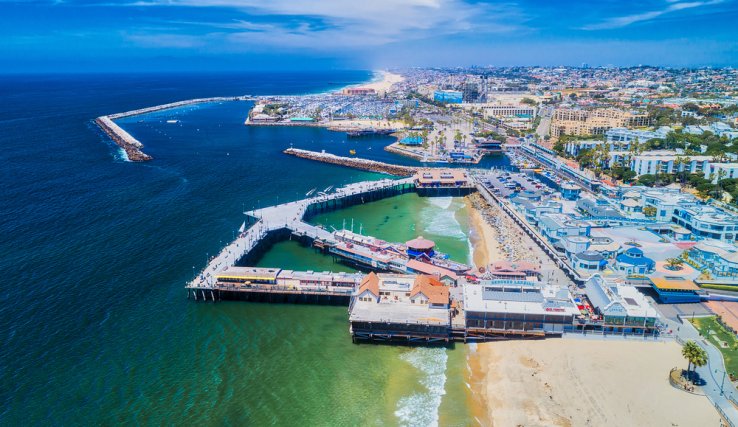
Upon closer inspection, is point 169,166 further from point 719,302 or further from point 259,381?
point 719,302

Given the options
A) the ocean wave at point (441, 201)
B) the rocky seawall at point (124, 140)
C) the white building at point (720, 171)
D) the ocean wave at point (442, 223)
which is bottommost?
the ocean wave at point (442, 223)

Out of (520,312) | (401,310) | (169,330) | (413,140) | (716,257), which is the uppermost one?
(413,140)

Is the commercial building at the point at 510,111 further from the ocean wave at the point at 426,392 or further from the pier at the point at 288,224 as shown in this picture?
the ocean wave at the point at 426,392

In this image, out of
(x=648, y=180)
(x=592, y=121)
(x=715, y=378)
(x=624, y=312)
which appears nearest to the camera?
(x=715, y=378)

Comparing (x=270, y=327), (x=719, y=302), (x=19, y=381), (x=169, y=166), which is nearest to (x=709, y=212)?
(x=719, y=302)

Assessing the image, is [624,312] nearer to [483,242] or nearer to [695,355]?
[695,355]

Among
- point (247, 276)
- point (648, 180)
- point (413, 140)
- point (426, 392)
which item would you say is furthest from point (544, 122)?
point (426, 392)

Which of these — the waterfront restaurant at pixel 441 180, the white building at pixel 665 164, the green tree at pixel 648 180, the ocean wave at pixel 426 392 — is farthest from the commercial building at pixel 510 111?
the ocean wave at pixel 426 392
